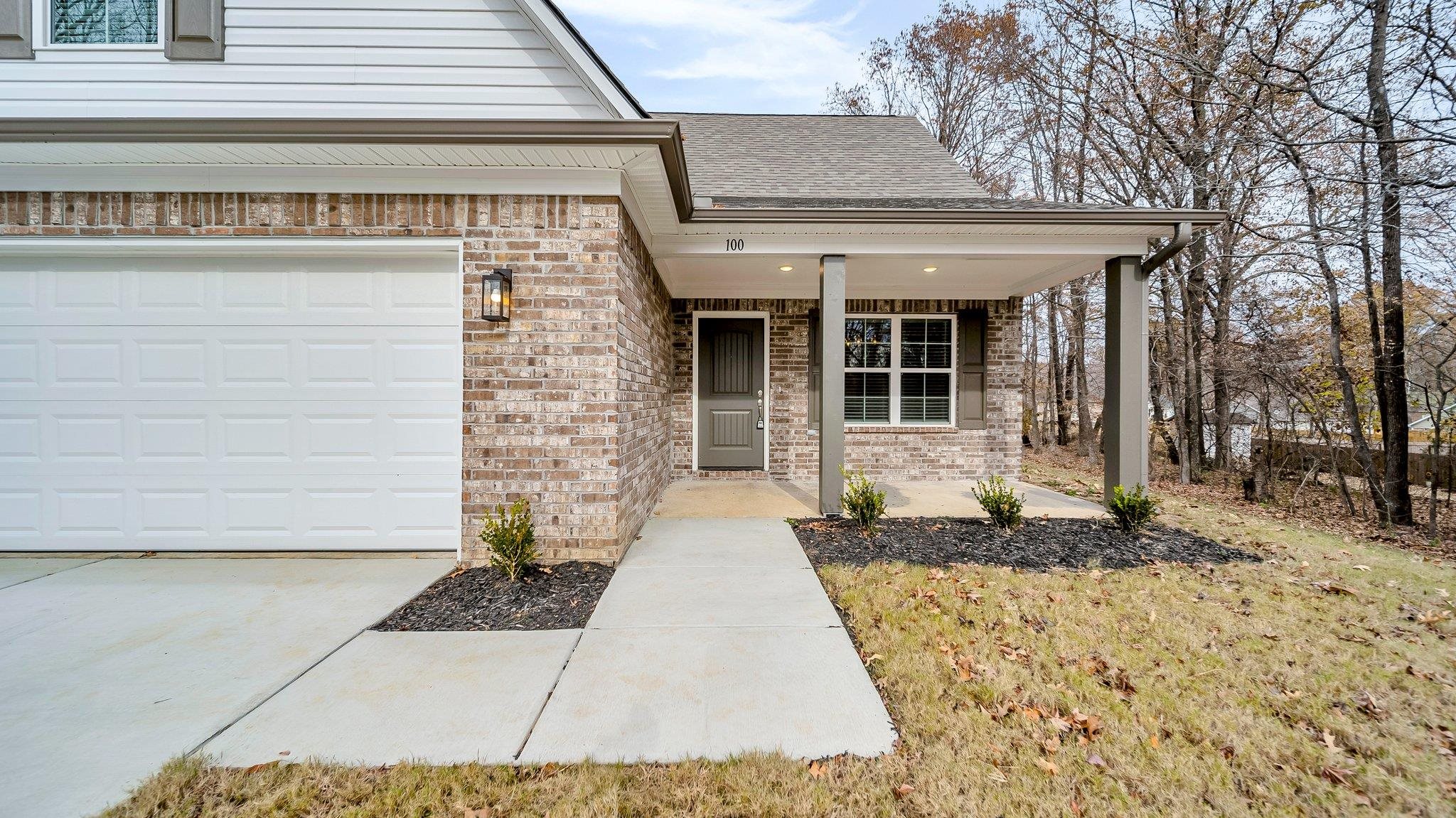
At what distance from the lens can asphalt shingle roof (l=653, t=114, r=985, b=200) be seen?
6.46 meters

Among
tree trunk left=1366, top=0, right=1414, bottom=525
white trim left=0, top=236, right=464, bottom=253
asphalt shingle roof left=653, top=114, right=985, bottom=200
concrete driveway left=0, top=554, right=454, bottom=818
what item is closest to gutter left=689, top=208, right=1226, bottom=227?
asphalt shingle roof left=653, top=114, right=985, bottom=200

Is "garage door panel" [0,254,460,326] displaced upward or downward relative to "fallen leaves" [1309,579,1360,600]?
upward

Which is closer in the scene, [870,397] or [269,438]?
[269,438]

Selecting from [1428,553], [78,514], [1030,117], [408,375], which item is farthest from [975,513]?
[1030,117]

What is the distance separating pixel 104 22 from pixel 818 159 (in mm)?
6826

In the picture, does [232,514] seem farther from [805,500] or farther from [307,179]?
[805,500]

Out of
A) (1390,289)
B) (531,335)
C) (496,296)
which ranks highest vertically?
(1390,289)

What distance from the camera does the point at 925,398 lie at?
7.43 metres

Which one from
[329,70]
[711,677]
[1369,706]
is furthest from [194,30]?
[1369,706]

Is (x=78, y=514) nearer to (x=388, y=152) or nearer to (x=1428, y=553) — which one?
(x=388, y=152)

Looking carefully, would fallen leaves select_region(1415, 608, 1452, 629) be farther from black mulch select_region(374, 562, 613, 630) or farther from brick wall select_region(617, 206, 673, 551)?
brick wall select_region(617, 206, 673, 551)

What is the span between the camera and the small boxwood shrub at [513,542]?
3.45 metres

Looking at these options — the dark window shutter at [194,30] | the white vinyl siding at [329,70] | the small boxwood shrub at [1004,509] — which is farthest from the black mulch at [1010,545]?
the dark window shutter at [194,30]

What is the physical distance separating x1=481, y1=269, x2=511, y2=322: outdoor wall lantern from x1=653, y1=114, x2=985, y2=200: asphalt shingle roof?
2.49 metres
